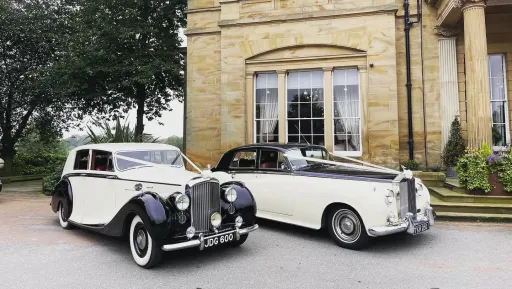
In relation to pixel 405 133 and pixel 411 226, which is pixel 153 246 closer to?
pixel 411 226

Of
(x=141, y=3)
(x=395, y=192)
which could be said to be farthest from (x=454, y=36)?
(x=141, y=3)

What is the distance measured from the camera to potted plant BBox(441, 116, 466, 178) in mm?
8977

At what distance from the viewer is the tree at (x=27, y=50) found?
14.0 metres

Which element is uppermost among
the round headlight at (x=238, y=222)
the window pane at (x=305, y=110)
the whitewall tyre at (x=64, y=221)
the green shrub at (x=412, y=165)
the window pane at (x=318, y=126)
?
the window pane at (x=305, y=110)

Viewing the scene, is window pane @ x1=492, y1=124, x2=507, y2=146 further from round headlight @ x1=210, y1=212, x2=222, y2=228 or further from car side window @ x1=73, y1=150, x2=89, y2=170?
car side window @ x1=73, y1=150, x2=89, y2=170

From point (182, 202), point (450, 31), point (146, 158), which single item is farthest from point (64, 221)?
point (450, 31)

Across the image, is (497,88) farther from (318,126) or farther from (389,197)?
(389,197)

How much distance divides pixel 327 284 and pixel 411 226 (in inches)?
72.6

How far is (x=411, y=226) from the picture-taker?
4680 mm

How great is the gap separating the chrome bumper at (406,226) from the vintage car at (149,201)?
1.74 m

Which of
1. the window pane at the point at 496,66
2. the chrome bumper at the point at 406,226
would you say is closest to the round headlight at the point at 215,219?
the chrome bumper at the point at 406,226

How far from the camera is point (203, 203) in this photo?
173 inches

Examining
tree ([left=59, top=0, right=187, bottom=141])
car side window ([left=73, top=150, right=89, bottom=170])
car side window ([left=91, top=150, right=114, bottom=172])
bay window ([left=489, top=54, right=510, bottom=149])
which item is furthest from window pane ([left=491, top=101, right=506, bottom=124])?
tree ([left=59, top=0, right=187, bottom=141])

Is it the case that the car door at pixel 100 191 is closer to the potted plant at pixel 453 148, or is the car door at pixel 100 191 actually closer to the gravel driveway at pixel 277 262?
the gravel driveway at pixel 277 262
